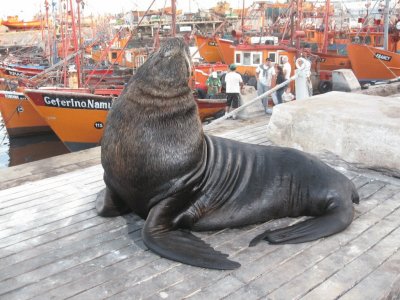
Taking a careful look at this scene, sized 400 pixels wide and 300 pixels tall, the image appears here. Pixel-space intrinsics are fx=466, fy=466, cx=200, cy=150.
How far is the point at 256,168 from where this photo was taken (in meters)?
3.27

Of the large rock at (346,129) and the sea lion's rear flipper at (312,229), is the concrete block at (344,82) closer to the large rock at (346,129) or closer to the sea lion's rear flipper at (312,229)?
the large rock at (346,129)

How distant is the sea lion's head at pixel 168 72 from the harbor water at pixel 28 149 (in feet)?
35.3

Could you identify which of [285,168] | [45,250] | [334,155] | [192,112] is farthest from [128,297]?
[334,155]

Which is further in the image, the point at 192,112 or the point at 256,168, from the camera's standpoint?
the point at 256,168

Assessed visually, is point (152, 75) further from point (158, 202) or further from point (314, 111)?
point (314, 111)

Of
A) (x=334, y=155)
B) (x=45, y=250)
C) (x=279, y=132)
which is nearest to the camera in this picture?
(x=45, y=250)

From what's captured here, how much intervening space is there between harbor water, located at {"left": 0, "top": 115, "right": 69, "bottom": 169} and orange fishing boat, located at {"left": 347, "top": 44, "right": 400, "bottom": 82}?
34.1 feet

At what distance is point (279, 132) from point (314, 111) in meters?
0.50

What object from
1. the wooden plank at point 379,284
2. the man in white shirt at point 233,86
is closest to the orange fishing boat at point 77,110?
the man in white shirt at point 233,86

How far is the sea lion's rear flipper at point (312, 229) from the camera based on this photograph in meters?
2.83

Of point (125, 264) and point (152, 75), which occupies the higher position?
point (152, 75)

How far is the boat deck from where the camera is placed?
2.32m

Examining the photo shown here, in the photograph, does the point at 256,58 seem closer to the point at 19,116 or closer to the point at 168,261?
the point at 19,116

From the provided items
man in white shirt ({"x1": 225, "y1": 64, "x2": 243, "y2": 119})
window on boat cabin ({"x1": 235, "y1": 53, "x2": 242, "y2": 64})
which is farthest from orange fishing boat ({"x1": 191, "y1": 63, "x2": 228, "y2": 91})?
man in white shirt ({"x1": 225, "y1": 64, "x2": 243, "y2": 119})
